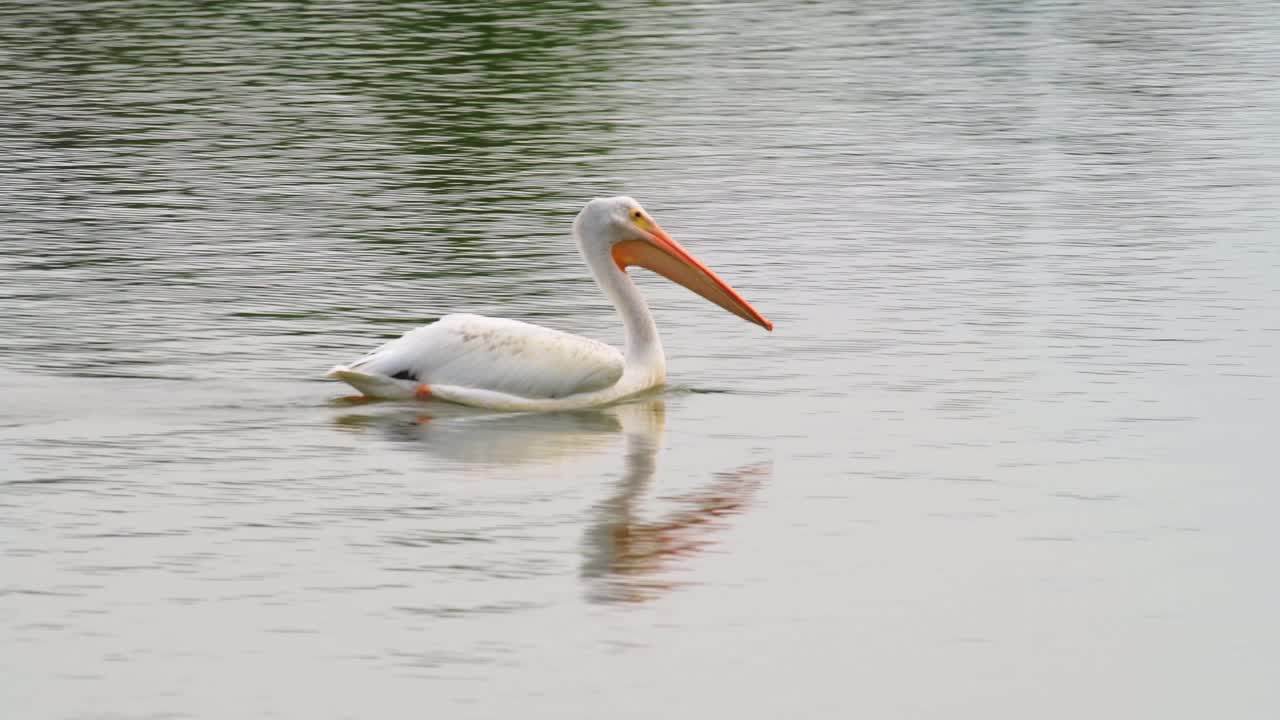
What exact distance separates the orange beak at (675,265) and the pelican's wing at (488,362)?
806 mm

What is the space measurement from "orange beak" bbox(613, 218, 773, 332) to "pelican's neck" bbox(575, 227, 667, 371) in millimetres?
86

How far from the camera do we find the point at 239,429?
30.6ft

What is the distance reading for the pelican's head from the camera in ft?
33.2

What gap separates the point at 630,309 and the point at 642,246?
1.35 feet

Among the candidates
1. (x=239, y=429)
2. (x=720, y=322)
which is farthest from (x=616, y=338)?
(x=239, y=429)

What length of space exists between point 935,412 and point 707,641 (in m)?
3.12

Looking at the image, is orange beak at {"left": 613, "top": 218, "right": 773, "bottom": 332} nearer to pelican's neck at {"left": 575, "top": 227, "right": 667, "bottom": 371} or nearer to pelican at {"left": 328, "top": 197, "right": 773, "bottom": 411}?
pelican's neck at {"left": 575, "top": 227, "right": 667, "bottom": 371}

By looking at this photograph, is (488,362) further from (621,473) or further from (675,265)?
(675,265)

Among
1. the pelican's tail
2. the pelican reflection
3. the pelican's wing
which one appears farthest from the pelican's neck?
the pelican's tail

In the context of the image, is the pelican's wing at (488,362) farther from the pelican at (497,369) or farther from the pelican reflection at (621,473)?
the pelican reflection at (621,473)

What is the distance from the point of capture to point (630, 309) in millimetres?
9922

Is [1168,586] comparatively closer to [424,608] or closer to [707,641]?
[707,641]

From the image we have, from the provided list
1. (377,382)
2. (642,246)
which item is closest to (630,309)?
(642,246)

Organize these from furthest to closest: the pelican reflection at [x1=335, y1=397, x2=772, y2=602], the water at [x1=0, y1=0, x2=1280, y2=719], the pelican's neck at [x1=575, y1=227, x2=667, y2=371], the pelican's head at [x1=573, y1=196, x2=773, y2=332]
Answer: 1. the pelican's head at [x1=573, y1=196, x2=773, y2=332]
2. the pelican's neck at [x1=575, y1=227, x2=667, y2=371]
3. the pelican reflection at [x1=335, y1=397, x2=772, y2=602]
4. the water at [x1=0, y1=0, x2=1280, y2=719]
